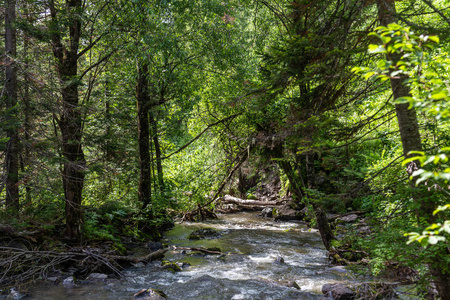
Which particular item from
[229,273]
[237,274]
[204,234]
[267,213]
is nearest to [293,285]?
[237,274]

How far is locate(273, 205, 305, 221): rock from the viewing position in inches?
608

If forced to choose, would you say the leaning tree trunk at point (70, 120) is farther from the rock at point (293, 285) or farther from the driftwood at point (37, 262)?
the rock at point (293, 285)

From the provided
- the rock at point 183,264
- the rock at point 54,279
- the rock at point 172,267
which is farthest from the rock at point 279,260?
the rock at point 54,279

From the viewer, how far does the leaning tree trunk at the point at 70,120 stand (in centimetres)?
739

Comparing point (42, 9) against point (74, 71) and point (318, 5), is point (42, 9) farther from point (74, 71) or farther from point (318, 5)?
point (318, 5)

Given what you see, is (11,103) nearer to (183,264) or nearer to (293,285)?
(183,264)

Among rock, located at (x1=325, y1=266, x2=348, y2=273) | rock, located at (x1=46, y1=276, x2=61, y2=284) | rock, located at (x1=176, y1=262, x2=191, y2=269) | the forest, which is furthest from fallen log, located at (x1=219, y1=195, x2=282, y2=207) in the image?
rock, located at (x1=46, y1=276, x2=61, y2=284)

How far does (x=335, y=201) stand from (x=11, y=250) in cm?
650

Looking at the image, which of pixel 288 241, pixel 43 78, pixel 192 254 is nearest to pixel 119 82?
pixel 43 78

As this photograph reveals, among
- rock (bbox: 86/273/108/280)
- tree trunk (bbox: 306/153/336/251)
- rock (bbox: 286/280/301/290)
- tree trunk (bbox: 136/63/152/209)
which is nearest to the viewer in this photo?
rock (bbox: 286/280/301/290)

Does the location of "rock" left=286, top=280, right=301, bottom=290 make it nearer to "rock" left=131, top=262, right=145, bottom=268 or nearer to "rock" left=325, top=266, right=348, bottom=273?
"rock" left=325, top=266, right=348, bottom=273

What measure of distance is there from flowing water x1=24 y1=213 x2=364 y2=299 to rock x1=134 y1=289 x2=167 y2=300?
0.72 ft

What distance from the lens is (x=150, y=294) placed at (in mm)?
6031

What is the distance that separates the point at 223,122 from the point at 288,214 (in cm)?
638
